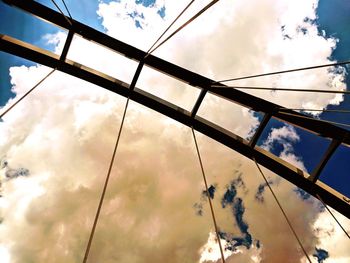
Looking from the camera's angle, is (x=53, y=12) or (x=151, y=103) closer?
(x=53, y=12)

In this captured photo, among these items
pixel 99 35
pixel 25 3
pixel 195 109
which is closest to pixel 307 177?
pixel 195 109

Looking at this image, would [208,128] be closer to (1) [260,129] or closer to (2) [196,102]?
(2) [196,102]

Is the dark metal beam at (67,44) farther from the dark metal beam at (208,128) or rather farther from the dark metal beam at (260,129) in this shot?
the dark metal beam at (260,129)

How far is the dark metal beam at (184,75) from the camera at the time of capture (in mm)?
6977

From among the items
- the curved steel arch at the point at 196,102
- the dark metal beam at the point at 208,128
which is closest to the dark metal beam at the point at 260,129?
the curved steel arch at the point at 196,102

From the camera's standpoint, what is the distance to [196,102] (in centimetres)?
804

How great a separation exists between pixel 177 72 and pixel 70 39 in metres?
2.73

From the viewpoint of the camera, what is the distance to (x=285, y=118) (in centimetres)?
793

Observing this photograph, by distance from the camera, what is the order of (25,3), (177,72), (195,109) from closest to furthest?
(25,3)
(177,72)
(195,109)

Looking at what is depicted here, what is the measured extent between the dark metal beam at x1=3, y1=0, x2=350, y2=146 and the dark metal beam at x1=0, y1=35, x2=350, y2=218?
87 cm

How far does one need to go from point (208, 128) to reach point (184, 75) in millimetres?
1636

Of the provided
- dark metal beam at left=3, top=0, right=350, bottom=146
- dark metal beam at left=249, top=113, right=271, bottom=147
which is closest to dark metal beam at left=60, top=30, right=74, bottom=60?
dark metal beam at left=3, top=0, right=350, bottom=146

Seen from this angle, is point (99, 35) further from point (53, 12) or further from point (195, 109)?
point (195, 109)

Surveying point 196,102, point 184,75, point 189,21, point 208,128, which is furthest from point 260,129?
point 189,21
